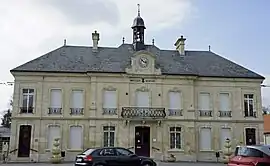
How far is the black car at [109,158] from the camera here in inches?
682

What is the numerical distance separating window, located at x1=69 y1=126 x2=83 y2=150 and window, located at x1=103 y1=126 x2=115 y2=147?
198cm

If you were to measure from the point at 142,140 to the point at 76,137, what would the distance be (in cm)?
549

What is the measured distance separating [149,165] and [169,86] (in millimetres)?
13450

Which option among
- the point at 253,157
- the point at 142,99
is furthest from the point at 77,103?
the point at 253,157

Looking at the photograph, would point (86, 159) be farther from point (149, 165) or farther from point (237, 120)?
point (237, 120)

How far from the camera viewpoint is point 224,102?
3156cm

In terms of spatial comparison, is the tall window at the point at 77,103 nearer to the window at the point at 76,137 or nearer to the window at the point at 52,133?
the window at the point at 76,137

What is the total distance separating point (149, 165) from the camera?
18.3 meters

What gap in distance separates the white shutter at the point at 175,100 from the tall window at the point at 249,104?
239 inches

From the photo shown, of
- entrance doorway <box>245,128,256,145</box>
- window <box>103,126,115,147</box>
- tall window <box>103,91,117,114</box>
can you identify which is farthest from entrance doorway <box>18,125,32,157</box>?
entrance doorway <box>245,128,256,145</box>

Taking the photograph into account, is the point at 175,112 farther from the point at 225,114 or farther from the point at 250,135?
the point at 250,135

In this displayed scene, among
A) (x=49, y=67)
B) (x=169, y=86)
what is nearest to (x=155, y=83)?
(x=169, y=86)

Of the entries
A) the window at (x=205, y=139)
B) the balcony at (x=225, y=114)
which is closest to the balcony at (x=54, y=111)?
the window at (x=205, y=139)

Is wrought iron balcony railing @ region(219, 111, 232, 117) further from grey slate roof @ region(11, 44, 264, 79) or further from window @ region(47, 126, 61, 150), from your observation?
window @ region(47, 126, 61, 150)
